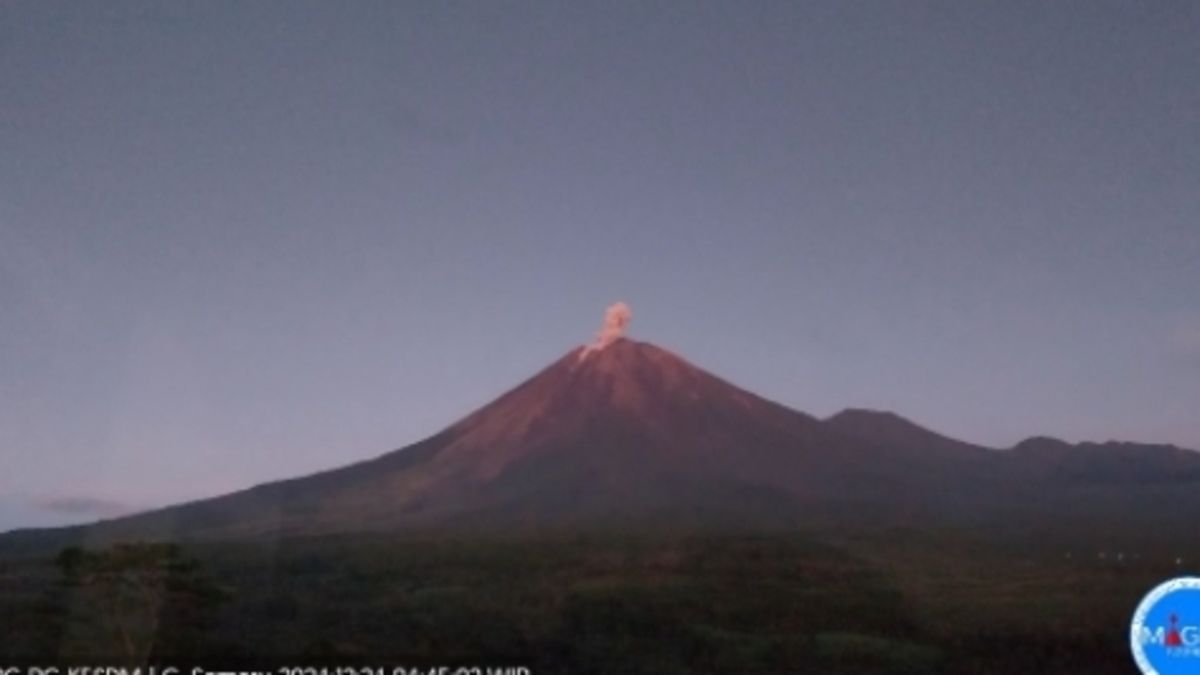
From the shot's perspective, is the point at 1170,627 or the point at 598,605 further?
the point at 598,605

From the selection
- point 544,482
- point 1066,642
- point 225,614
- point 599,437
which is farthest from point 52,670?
point 599,437

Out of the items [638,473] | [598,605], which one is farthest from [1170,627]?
[638,473]

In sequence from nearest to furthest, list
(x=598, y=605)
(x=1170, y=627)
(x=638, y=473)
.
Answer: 1. (x=1170, y=627)
2. (x=598, y=605)
3. (x=638, y=473)

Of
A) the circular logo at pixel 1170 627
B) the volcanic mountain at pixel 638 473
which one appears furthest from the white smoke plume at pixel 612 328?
the circular logo at pixel 1170 627

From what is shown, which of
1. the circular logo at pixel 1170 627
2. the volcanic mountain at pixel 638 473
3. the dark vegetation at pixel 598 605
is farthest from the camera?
the volcanic mountain at pixel 638 473

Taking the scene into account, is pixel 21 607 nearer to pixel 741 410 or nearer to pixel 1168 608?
pixel 1168 608

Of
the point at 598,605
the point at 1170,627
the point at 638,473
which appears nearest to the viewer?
the point at 1170,627

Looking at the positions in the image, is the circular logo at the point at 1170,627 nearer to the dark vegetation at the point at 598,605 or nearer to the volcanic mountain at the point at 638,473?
the dark vegetation at the point at 598,605

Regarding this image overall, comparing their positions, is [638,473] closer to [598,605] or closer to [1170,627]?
[598,605]
